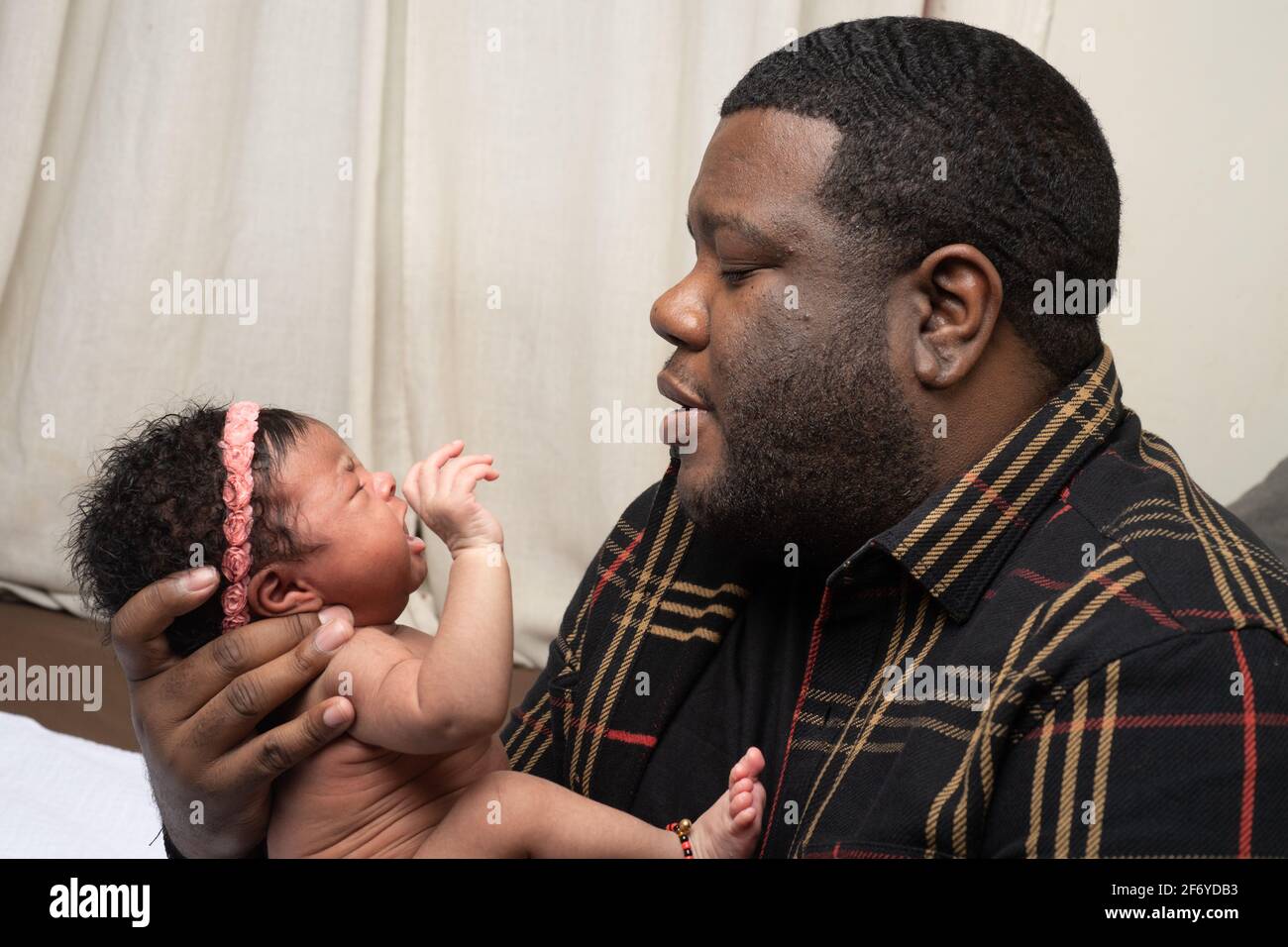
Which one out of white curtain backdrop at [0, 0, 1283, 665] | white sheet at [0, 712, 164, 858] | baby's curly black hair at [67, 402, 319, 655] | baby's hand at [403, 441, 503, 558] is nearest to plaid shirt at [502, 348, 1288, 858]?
baby's hand at [403, 441, 503, 558]

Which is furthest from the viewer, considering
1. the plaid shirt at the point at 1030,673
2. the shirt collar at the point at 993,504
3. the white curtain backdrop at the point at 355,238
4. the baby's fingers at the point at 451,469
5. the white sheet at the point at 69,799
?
the white curtain backdrop at the point at 355,238

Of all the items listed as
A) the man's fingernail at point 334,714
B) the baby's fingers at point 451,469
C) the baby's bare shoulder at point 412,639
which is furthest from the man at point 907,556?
the baby's fingers at point 451,469

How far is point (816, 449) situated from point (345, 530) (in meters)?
0.55

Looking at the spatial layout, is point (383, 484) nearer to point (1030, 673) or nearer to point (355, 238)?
point (1030, 673)

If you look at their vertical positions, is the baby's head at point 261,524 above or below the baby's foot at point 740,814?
above

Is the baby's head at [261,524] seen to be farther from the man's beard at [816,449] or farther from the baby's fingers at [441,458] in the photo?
the man's beard at [816,449]

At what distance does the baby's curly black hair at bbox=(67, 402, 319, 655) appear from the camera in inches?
57.0

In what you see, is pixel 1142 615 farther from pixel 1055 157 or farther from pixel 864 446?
pixel 1055 157

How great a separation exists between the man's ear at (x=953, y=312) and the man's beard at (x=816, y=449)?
0.04m

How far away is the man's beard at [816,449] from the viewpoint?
4.42 feet

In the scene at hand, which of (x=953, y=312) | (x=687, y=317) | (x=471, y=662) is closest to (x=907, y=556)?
(x=953, y=312)

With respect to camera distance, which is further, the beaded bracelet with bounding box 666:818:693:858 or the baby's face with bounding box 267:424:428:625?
the baby's face with bounding box 267:424:428:625

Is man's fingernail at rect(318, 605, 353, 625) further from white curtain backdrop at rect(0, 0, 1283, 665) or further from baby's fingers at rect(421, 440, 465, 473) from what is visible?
white curtain backdrop at rect(0, 0, 1283, 665)

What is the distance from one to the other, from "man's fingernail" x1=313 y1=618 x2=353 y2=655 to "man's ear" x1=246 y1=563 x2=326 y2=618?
0.06m
